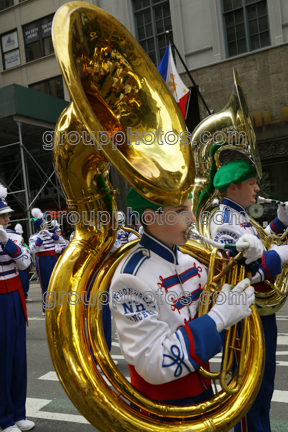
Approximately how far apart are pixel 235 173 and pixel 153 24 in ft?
42.1

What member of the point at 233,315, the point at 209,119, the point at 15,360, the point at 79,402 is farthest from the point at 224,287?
the point at 15,360

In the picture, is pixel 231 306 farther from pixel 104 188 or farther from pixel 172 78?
pixel 172 78

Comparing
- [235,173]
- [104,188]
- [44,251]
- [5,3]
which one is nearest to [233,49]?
[44,251]

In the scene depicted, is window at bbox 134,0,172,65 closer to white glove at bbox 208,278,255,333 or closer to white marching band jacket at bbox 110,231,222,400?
white marching band jacket at bbox 110,231,222,400

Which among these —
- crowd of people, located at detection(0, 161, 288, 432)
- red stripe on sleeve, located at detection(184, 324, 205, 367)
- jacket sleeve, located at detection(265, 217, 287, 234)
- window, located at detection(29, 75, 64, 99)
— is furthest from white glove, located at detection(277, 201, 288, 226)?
window, located at detection(29, 75, 64, 99)

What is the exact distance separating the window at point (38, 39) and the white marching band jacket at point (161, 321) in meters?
17.8

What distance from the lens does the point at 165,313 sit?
1485mm

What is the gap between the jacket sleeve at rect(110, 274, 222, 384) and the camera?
131 cm

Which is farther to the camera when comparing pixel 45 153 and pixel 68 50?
pixel 45 153

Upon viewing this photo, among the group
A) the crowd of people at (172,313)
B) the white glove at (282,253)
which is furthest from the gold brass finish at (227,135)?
the crowd of people at (172,313)

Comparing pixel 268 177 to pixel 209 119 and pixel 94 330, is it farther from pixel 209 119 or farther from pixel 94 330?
pixel 94 330

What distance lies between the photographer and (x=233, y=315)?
1.41 meters

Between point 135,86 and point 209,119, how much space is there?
1.69 metres

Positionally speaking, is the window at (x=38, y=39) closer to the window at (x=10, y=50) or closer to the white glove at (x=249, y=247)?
the window at (x=10, y=50)
